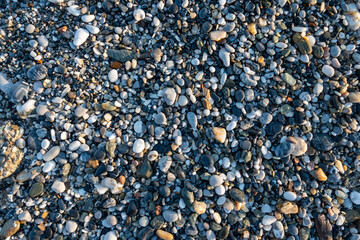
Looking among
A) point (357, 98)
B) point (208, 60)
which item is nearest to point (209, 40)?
point (208, 60)

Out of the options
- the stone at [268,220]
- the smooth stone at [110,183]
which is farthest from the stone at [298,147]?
the smooth stone at [110,183]

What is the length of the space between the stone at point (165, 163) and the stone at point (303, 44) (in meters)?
1.12

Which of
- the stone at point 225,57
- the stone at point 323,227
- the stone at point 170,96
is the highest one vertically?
the stone at point 225,57

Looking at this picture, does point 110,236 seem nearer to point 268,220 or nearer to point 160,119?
point 160,119

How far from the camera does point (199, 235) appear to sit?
5.32ft

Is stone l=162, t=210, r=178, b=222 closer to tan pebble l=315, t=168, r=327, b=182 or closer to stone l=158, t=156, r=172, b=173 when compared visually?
stone l=158, t=156, r=172, b=173

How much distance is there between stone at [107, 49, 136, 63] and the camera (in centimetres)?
178

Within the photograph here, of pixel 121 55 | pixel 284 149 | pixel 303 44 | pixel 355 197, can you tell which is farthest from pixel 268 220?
pixel 121 55

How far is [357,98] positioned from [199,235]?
131 centimetres

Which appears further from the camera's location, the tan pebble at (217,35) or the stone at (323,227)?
the tan pebble at (217,35)

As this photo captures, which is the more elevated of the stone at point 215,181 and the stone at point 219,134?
the stone at point 219,134

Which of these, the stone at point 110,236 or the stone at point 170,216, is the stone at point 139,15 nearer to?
the stone at point 170,216

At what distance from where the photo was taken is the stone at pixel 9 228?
5.17 ft

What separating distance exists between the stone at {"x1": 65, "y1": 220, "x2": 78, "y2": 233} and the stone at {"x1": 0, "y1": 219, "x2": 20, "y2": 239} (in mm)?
280
